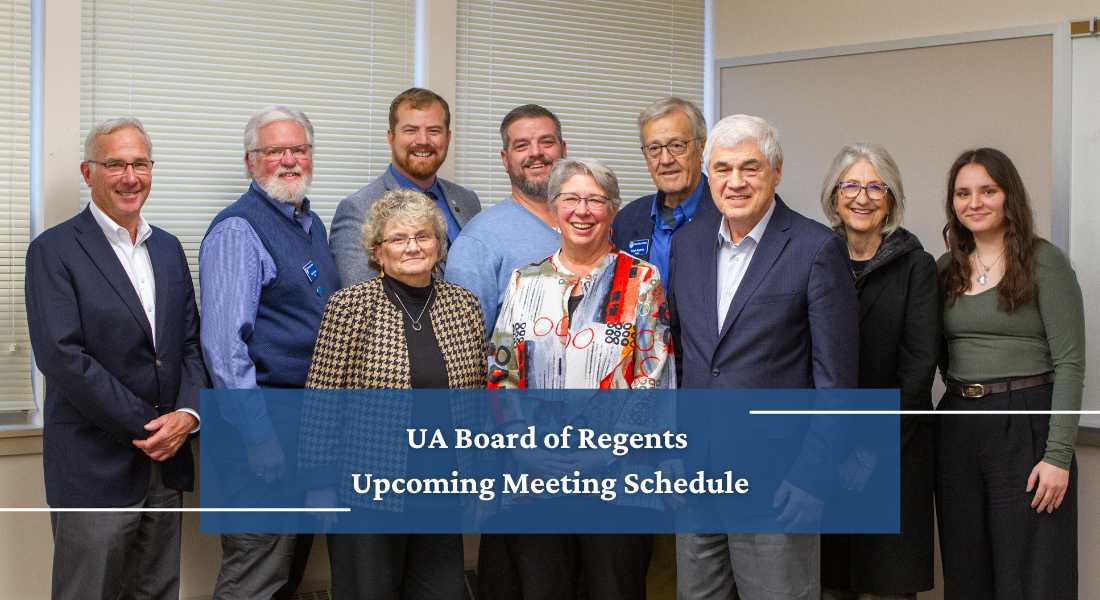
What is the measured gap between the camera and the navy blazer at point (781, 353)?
7.25ft

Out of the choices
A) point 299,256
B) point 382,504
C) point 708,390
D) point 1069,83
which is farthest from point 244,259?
point 1069,83

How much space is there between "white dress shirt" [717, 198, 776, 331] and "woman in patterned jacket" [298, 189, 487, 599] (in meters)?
0.76

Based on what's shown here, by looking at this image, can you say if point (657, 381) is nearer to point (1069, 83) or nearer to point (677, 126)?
point (677, 126)

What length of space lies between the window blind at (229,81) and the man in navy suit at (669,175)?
1344 mm

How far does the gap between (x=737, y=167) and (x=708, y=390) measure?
2.01ft

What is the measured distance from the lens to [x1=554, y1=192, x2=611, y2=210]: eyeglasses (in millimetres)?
2492

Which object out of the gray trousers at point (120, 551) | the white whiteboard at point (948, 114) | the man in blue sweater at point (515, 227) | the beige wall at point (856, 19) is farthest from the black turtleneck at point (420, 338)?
the beige wall at point (856, 19)

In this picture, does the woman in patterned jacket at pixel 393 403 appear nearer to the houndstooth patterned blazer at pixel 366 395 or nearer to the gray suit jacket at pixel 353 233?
the houndstooth patterned blazer at pixel 366 395

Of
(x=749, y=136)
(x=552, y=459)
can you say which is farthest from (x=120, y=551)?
(x=749, y=136)

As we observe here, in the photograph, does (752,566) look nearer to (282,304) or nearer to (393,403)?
(393,403)

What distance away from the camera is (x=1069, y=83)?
3.36 m

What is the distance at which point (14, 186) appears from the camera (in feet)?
10.1

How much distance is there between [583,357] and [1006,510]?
4.90 feet

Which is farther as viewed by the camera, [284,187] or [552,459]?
[284,187]
